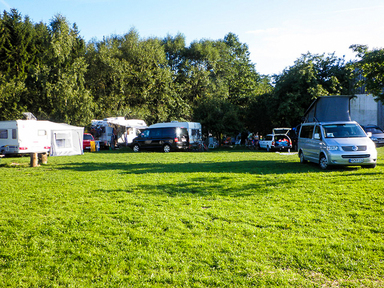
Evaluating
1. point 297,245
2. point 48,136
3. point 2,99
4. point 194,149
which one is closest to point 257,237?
point 297,245

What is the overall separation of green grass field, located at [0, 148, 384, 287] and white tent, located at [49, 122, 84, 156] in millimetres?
12078

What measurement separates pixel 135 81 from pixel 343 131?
26153 mm

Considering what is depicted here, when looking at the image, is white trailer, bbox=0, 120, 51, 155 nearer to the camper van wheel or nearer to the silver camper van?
the camper van wheel

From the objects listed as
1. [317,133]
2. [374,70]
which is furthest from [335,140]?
[374,70]

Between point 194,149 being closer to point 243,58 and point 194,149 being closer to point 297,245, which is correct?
point 297,245

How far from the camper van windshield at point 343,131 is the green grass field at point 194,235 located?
3663 millimetres

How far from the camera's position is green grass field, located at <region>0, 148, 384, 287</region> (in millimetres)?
3549

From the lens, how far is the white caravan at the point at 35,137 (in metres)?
19.0

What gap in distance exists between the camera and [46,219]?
5.73m

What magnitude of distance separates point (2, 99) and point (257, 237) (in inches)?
1145

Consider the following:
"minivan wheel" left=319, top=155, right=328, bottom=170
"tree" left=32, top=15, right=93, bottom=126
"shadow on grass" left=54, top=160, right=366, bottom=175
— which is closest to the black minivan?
"tree" left=32, top=15, right=93, bottom=126

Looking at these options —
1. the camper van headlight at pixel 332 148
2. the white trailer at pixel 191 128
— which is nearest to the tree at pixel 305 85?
the white trailer at pixel 191 128

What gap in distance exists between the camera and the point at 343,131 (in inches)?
479

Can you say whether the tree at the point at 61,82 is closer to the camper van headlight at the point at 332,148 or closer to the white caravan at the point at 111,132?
the white caravan at the point at 111,132
